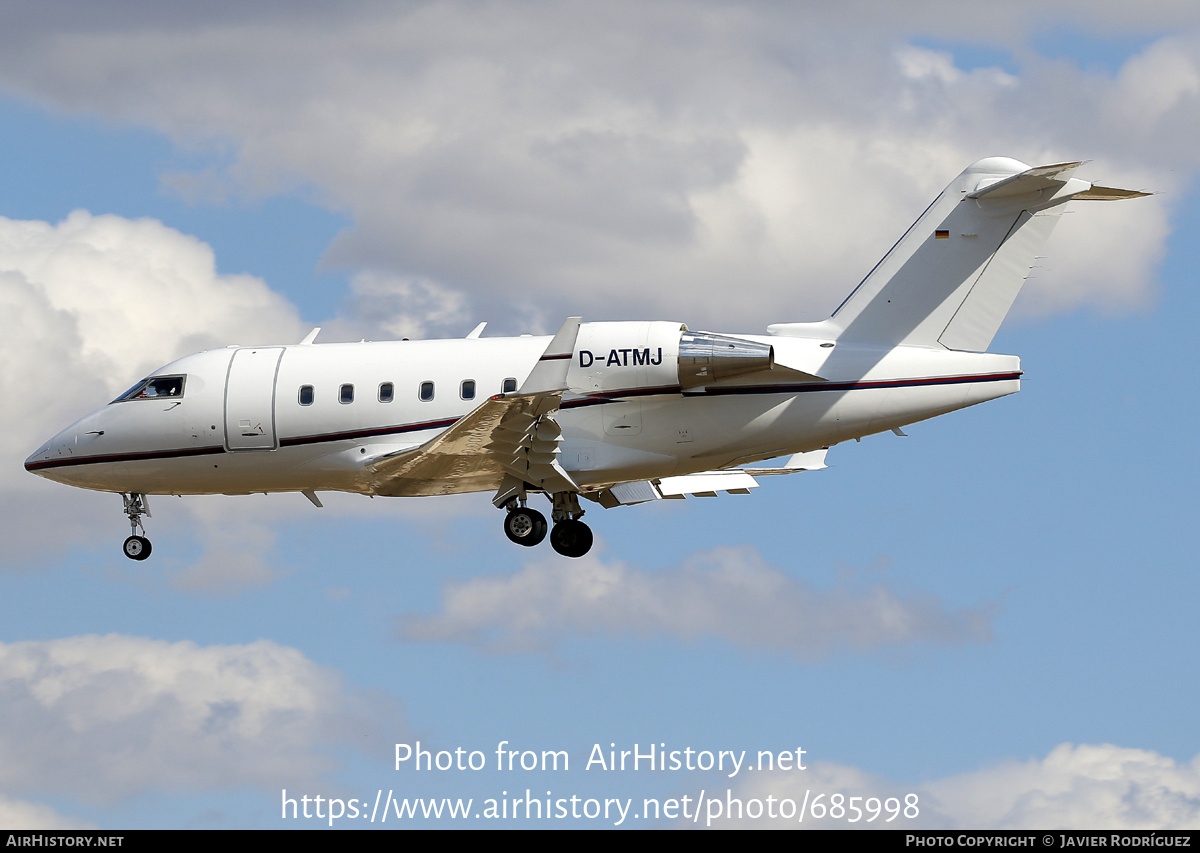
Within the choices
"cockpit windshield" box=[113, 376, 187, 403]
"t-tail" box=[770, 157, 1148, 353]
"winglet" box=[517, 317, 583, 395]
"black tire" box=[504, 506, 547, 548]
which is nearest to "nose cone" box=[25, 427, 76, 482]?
"cockpit windshield" box=[113, 376, 187, 403]

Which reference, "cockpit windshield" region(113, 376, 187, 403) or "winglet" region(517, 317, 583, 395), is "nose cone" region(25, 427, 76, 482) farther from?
"winglet" region(517, 317, 583, 395)

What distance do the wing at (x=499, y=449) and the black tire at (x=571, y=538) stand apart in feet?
2.98

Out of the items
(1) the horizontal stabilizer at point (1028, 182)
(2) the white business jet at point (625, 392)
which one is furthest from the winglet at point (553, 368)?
(1) the horizontal stabilizer at point (1028, 182)

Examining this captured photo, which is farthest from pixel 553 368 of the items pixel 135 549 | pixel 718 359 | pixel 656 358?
pixel 135 549

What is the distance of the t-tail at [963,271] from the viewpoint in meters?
31.0

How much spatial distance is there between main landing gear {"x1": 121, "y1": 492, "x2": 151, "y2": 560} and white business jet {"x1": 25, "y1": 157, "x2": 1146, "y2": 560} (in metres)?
1.68

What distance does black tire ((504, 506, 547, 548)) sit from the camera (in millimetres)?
32156

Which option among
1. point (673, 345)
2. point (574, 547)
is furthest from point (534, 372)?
point (574, 547)

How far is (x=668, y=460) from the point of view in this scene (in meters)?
31.4

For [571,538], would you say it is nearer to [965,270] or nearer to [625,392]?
[625,392]

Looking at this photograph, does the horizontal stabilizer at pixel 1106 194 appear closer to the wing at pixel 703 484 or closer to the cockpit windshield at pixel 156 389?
the wing at pixel 703 484

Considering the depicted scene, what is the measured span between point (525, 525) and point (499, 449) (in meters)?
2.29

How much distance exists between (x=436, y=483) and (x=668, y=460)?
15.5 ft

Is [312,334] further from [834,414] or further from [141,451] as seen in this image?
[834,414]
